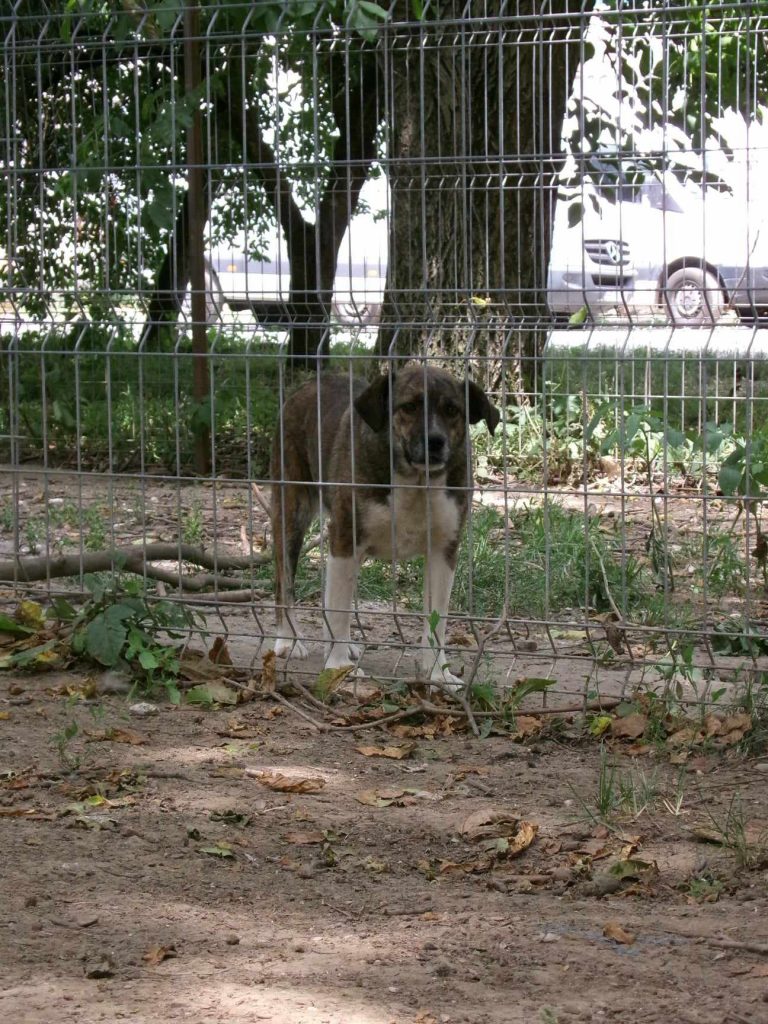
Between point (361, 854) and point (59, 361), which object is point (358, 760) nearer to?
point (361, 854)

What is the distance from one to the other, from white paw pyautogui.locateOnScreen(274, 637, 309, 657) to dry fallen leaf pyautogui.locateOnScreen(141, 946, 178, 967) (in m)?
2.64

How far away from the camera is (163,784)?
13.6ft

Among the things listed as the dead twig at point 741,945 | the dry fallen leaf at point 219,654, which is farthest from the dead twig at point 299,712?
the dead twig at point 741,945

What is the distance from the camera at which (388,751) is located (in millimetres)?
4496

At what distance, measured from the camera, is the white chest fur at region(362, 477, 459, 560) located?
17.1ft

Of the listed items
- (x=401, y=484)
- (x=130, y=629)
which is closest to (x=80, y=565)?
(x=130, y=629)

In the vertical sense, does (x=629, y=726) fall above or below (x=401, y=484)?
below

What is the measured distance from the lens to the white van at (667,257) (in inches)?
176

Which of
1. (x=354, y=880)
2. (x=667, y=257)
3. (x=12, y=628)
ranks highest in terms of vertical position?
(x=667, y=257)

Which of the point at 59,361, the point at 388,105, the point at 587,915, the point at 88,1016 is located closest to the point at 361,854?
the point at 587,915

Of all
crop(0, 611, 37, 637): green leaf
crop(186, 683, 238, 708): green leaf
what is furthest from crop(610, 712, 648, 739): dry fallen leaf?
crop(0, 611, 37, 637): green leaf

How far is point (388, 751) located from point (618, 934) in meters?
1.58

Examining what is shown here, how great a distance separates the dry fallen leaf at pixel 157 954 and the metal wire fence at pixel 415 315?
2.05m

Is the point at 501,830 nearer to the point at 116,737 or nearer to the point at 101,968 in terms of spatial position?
the point at 101,968
